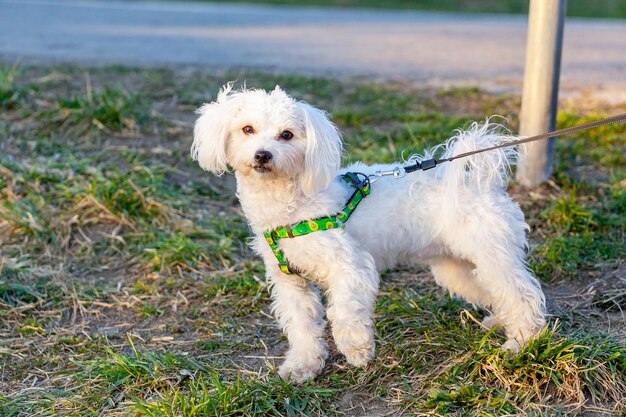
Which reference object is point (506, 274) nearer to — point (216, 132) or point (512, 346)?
point (512, 346)

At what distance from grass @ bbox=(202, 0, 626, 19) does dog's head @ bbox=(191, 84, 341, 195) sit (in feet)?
39.5

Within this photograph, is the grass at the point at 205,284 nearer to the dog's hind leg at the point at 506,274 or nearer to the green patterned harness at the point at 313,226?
the dog's hind leg at the point at 506,274

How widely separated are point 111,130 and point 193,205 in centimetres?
140

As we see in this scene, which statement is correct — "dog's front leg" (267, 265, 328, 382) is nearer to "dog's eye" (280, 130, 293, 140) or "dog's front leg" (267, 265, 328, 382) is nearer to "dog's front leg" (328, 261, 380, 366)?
"dog's front leg" (328, 261, 380, 366)

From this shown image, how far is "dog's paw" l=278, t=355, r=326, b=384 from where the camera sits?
400 cm

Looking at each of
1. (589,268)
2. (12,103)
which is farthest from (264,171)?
(12,103)

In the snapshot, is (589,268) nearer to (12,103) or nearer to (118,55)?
(12,103)

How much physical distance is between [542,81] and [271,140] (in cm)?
283

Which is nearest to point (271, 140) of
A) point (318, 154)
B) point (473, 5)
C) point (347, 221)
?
point (318, 154)

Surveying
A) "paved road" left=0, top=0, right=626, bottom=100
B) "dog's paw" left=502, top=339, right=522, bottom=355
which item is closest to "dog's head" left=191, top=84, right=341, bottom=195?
"dog's paw" left=502, top=339, right=522, bottom=355

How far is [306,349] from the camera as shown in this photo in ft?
13.4

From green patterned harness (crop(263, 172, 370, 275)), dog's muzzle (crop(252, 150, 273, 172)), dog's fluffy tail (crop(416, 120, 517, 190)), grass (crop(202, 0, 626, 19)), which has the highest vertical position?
dog's muzzle (crop(252, 150, 273, 172))

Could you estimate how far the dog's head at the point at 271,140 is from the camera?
3.86 meters

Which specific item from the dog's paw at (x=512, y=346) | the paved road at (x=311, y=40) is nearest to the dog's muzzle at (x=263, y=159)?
the dog's paw at (x=512, y=346)
